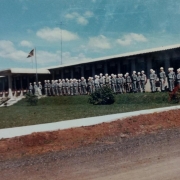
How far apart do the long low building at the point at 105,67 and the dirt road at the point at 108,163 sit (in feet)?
43.8

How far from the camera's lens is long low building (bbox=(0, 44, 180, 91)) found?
861 inches

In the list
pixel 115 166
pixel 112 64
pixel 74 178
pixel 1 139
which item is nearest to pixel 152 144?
pixel 115 166

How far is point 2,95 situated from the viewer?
110 feet

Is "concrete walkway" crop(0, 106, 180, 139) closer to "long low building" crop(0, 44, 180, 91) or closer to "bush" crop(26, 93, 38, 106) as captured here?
"long low building" crop(0, 44, 180, 91)

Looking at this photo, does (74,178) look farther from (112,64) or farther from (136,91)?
(112,64)

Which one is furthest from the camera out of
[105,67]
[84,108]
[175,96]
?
[105,67]

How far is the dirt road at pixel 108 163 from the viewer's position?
601 centimetres

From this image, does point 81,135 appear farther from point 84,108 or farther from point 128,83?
point 128,83

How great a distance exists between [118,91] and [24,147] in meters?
14.1

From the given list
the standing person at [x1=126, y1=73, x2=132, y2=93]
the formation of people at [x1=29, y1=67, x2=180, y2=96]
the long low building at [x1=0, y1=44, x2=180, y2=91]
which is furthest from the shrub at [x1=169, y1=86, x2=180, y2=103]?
the standing person at [x1=126, y1=73, x2=132, y2=93]

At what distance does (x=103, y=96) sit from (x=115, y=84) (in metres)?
3.22

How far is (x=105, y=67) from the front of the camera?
90.3 feet

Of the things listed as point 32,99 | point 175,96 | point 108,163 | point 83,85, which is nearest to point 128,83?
point 83,85

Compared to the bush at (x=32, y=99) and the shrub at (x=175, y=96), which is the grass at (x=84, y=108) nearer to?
the shrub at (x=175, y=96)
